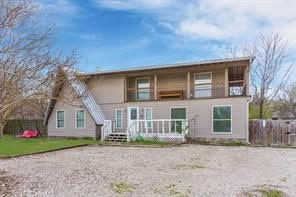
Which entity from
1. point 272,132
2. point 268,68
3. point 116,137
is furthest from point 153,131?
point 268,68

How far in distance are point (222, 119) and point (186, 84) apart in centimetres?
372

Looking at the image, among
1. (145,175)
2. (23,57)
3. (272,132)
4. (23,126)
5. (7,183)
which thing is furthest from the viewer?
(23,126)

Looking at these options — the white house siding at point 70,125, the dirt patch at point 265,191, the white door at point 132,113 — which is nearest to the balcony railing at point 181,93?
the white door at point 132,113

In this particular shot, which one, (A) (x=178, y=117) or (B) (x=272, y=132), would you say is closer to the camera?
(B) (x=272, y=132)

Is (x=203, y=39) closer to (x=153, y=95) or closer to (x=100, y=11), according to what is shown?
(x=153, y=95)

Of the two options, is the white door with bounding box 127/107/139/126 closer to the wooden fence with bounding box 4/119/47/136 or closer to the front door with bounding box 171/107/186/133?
the front door with bounding box 171/107/186/133

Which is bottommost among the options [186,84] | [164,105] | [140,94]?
[164,105]

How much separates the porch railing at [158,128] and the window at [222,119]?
1.86 meters

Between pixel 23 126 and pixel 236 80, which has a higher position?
pixel 236 80

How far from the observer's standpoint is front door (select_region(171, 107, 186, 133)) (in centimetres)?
2042

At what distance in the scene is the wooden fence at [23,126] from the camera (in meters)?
28.7

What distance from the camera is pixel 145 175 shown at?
926 cm

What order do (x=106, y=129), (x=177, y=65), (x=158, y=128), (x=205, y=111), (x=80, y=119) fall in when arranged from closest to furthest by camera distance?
(x=205, y=111) → (x=177, y=65) → (x=158, y=128) → (x=106, y=129) → (x=80, y=119)

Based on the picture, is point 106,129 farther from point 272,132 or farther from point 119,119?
point 272,132
